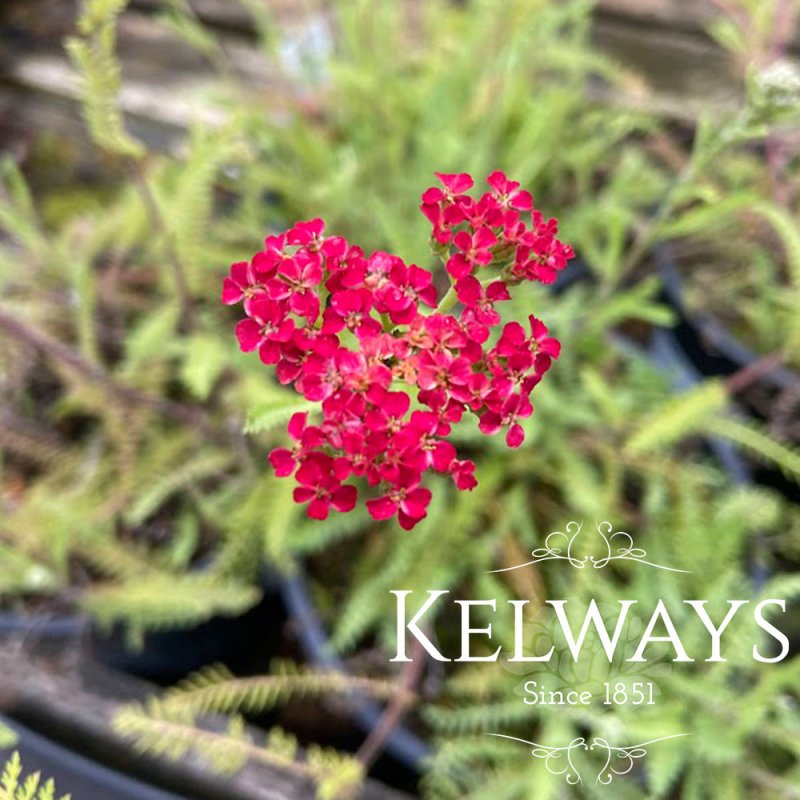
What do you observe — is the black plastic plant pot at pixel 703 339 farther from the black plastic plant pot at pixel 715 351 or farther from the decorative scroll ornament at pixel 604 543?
the decorative scroll ornament at pixel 604 543

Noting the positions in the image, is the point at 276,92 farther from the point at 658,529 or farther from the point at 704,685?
the point at 704,685

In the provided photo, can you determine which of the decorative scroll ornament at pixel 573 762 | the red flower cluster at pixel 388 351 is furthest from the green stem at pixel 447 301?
the decorative scroll ornament at pixel 573 762

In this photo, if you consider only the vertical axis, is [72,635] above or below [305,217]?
below

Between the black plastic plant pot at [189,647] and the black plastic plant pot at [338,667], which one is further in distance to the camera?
the black plastic plant pot at [189,647]

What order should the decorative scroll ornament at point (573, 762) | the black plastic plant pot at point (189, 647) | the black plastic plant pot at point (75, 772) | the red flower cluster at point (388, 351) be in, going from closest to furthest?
the red flower cluster at point (388, 351)
the black plastic plant pot at point (75, 772)
the decorative scroll ornament at point (573, 762)
the black plastic plant pot at point (189, 647)

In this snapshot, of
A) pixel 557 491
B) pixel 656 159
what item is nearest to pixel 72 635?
pixel 557 491

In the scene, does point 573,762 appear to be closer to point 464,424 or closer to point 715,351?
point 464,424
